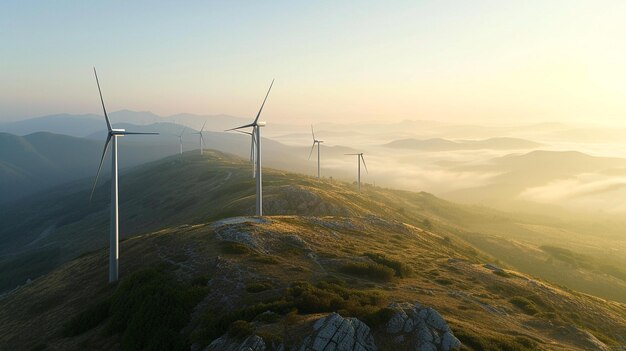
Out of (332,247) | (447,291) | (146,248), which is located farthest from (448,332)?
(146,248)

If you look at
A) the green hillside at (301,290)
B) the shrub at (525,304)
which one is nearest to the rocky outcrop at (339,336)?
the green hillside at (301,290)

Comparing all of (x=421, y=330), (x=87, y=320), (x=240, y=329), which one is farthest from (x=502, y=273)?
(x=87, y=320)

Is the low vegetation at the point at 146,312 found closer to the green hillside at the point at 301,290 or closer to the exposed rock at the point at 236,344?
the green hillside at the point at 301,290

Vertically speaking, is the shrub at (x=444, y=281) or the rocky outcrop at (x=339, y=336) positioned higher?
the rocky outcrop at (x=339, y=336)

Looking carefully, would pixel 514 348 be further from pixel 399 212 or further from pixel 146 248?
pixel 399 212

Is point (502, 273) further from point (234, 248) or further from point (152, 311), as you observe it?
point (152, 311)
